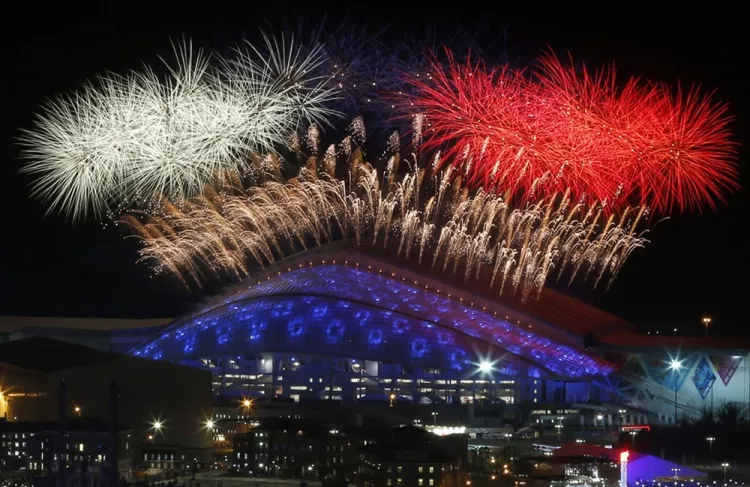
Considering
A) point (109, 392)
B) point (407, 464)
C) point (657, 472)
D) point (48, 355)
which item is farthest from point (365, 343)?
point (407, 464)

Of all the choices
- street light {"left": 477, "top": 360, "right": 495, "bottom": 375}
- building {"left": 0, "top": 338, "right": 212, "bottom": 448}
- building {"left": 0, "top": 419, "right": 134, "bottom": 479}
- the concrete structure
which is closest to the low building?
building {"left": 0, "top": 419, "right": 134, "bottom": 479}

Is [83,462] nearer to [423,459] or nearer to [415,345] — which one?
[423,459]

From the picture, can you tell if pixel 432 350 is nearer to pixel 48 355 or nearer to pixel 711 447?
pixel 711 447

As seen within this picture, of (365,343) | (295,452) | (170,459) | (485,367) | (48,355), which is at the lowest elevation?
(170,459)

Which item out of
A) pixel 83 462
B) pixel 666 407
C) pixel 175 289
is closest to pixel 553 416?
pixel 666 407

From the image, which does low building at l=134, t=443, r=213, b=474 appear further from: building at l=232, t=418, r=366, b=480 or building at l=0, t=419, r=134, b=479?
building at l=232, t=418, r=366, b=480

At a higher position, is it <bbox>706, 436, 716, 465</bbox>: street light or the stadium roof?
the stadium roof

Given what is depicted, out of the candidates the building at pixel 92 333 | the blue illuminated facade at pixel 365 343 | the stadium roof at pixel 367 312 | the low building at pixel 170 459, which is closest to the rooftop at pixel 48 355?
the low building at pixel 170 459
